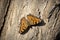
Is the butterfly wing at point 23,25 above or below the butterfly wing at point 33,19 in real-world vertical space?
below

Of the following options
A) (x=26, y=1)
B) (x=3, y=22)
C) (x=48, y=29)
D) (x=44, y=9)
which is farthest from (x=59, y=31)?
(x=3, y=22)

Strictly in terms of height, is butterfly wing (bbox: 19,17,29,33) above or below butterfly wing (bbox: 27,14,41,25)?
below

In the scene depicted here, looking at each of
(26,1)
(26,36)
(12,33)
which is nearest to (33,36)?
(26,36)

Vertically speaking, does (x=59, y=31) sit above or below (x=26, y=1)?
below

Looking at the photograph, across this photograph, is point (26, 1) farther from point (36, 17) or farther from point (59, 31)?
point (59, 31)

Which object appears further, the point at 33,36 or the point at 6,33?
the point at 6,33

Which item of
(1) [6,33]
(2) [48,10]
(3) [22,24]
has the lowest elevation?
(1) [6,33]
